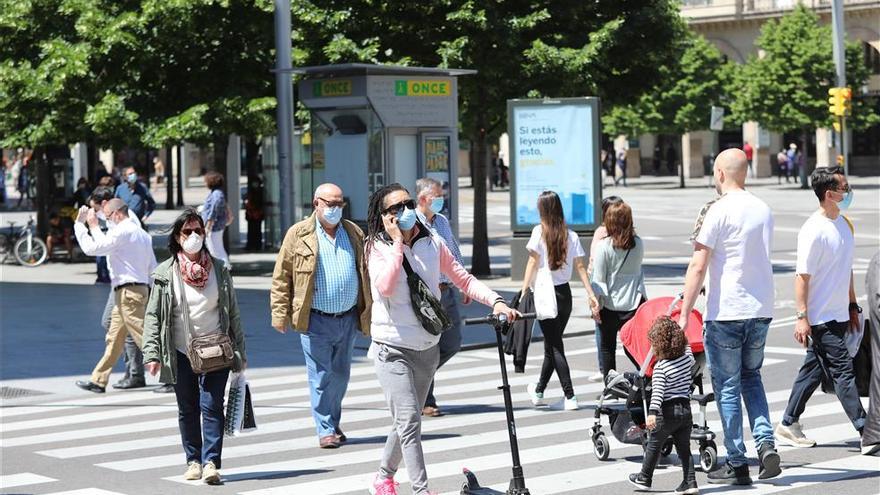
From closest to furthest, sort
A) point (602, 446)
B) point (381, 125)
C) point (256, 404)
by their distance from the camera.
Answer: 1. point (602, 446)
2. point (256, 404)
3. point (381, 125)

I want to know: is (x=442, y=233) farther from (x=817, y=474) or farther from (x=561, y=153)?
(x=561, y=153)

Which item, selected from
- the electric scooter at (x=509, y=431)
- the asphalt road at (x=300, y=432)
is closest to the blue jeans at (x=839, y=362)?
the asphalt road at (x=300, y=432)

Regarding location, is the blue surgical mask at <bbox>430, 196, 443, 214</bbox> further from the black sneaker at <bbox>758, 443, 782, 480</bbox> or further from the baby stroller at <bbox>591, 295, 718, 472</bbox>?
the black sneaker at <bbox>758, 443, 782, 480</bbox>

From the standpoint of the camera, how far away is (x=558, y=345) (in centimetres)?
1216

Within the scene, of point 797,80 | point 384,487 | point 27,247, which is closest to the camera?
point 384,487

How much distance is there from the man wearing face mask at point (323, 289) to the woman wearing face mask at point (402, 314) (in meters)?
1.90

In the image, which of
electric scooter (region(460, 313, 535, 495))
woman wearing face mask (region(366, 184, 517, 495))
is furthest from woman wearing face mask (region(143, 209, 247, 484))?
electric scooter (region(460, 313, 535, 495))

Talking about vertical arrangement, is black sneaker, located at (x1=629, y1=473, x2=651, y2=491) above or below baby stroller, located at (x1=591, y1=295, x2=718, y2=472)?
below

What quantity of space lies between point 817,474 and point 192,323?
3.88m

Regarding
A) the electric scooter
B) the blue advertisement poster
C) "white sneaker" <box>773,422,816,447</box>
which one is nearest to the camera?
the electric scooter

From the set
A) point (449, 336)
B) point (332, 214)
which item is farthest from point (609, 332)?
point (332, 214)

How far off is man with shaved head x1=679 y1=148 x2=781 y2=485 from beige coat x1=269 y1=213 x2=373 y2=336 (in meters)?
2.45

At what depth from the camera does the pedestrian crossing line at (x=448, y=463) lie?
30.6ft

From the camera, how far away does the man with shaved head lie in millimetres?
8734
